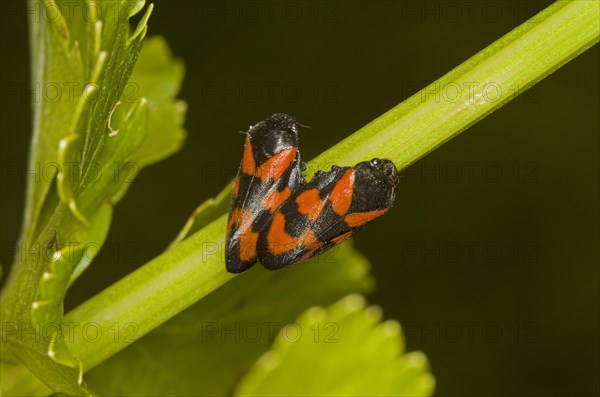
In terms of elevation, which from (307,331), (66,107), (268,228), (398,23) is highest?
(398,23)

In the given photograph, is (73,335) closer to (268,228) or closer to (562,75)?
(268,228)

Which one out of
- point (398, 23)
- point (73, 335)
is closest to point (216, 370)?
point (73, 335)

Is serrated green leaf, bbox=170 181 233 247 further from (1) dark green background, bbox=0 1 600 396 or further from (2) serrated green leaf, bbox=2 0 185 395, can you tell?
(1) dark green background, bbox=0 1 600 396

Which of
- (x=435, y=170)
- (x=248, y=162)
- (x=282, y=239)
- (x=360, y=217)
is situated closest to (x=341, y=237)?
(x=360, y=217)

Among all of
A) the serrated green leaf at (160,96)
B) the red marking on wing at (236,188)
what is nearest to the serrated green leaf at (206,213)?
the red marking on wing at (236,188)

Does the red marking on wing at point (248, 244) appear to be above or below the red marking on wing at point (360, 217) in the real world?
below

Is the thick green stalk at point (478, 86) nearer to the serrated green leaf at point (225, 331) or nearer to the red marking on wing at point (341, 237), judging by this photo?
the red marking on wing at point (341, 237)
